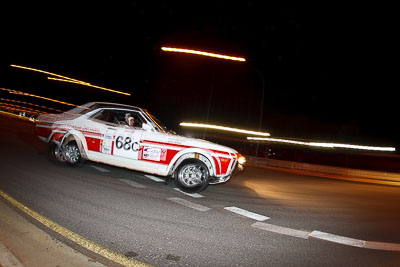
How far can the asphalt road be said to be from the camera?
3.94m

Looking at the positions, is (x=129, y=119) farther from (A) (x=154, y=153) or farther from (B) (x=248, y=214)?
(B) (x=248, y=214)

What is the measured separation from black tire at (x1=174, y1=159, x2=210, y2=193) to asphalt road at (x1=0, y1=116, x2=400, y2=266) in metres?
0.23

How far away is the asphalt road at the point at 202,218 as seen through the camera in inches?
155

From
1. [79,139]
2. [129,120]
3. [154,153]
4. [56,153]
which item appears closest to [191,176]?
[154,153]

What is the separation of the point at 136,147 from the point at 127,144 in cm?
26

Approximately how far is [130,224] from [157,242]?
75 centimetres

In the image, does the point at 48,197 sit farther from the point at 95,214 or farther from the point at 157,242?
the point at 157,242

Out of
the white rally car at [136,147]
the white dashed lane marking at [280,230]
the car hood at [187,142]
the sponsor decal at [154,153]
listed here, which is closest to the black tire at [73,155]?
the white rally car at [136,147]

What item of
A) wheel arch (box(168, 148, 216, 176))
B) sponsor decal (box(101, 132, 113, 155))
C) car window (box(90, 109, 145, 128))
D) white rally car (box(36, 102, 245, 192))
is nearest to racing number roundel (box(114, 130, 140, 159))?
white rally car (box(36, 102, 245, 192))

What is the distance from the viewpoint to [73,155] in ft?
26.9

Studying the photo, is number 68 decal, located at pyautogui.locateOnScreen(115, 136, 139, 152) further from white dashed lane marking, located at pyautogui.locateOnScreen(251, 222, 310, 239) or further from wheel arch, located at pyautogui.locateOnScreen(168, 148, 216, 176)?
white dashed lane marking, located at pyautogui.locateOnScreen(251, 222, 310, 239)

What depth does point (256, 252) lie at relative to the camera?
4.03 metres

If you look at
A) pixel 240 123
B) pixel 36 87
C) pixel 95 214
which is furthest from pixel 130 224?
pixel 240 123

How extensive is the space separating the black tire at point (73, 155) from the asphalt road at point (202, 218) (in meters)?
0.27
